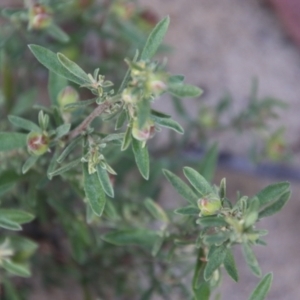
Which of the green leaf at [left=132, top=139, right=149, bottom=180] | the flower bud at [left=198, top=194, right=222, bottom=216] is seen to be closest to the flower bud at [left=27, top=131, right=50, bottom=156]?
the green leaf at [left=132, top=139, right=149, bottom=180]

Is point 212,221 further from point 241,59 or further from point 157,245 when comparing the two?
point 241,59

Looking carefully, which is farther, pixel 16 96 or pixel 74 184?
pixel 16 96

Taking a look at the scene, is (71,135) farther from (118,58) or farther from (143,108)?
(118,58)

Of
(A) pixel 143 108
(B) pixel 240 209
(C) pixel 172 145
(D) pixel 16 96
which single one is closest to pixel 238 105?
(C) pixel 172 145

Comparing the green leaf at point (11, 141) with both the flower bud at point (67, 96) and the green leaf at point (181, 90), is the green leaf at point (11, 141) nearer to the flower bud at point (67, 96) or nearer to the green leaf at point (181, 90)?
the flower bud at point (67, 96)

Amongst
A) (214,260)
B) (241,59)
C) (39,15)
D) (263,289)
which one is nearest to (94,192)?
(214,260)

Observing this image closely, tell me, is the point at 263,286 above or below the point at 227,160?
above
